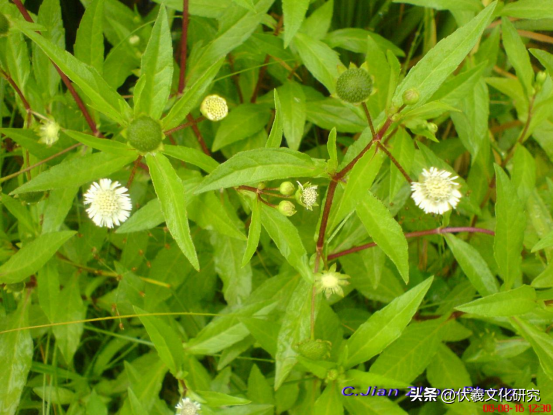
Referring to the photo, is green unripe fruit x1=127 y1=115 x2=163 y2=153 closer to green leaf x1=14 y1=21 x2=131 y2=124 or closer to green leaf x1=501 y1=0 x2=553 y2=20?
green leaf x1=14 y1=21 x2=131 y2=124

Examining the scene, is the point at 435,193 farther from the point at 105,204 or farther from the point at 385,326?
the point at 105,204

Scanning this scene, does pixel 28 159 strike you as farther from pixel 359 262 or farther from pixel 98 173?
pixel 359 262

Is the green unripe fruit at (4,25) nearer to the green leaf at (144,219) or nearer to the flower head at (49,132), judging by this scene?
the flower head at (49,132)

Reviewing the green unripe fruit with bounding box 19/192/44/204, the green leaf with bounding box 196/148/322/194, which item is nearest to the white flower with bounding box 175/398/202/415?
the green leaf with bounding box 196/148/322/194

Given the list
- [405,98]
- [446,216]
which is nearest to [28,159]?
[405,98]

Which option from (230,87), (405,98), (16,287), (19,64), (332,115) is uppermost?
(230,87)

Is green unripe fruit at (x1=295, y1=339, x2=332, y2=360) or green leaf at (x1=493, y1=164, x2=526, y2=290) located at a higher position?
green leaf at (x1=493, y1=164, x2=526, y2=290)
